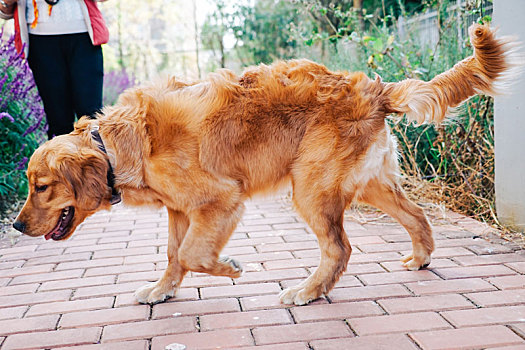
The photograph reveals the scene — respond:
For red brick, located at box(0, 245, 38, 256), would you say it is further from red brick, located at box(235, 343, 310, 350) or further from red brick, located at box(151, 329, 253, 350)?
red brick, located at box(235, 343, 310, 350)

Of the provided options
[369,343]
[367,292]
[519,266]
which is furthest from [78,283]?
[519,266]

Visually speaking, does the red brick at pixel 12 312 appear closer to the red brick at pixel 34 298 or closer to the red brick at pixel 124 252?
the red brick at pixel 34 298

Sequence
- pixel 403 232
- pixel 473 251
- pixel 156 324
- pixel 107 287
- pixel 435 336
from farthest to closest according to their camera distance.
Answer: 1. pixel 403 232
2. pixel 473 251
3. pixel 107 287
4. pixel 156 324
5. pixel 435 336

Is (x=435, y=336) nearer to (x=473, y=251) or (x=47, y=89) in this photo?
(x=473, y=251)

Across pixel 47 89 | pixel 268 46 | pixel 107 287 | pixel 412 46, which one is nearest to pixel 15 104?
pixel 47 89

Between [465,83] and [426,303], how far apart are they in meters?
1.23

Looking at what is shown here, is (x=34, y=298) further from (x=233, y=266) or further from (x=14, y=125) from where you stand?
(x=14, y=125)

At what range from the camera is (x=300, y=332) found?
247 cm

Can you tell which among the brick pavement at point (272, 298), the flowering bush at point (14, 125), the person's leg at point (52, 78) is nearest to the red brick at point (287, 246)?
the brick pavement at point (272, 298)

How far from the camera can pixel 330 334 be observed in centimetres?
243

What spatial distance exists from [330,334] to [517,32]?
2.61m

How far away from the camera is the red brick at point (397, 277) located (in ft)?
10.2

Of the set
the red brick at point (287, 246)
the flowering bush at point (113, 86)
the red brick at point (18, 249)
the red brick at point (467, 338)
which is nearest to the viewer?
the red brick at point (467, 338)

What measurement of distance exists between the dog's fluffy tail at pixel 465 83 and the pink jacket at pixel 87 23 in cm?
252
